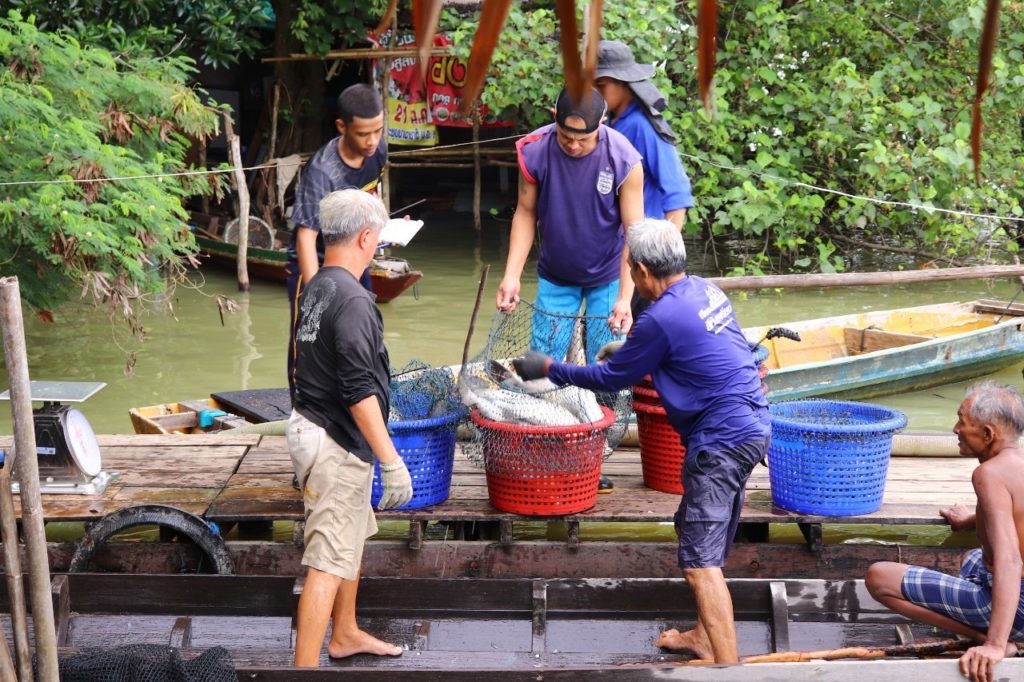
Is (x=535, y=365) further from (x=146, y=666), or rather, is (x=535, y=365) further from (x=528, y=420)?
(x=146, y=666)

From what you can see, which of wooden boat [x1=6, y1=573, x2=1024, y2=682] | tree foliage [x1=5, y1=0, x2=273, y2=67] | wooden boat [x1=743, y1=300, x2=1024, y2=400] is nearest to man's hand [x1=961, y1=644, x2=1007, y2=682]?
wooden boat [x1=6, y1=573, x2=1024, y2=682]

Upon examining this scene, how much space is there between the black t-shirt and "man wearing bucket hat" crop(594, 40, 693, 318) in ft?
6.98

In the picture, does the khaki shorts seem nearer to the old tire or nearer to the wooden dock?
the wooden dock

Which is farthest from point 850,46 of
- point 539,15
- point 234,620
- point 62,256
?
point 234,620

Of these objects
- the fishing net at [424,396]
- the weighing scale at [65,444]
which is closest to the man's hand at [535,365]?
the fishing net at [424,396]

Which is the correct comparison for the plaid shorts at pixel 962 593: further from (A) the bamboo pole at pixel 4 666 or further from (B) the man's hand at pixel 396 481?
(A) the bamboo pole at pixel 4 666

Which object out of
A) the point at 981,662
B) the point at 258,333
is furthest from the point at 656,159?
the point at 258,333

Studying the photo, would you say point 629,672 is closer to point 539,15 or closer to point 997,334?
point 997,334

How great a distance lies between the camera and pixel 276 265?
1445cm

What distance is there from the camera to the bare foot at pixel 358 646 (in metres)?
4.61

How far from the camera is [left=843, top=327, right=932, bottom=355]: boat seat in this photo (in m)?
10.2

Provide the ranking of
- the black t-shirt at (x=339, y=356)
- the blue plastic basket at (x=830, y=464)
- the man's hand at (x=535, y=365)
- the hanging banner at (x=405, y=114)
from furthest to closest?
the hanging banner at (x=405, y=114) < the blue plastic basket at (x=830, y=464) < the man's hand at (x=535, y=365) < the black t-shirt at (x=339, y=356)

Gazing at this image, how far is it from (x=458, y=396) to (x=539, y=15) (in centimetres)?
1004

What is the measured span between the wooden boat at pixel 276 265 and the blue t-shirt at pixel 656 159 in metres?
6.78
